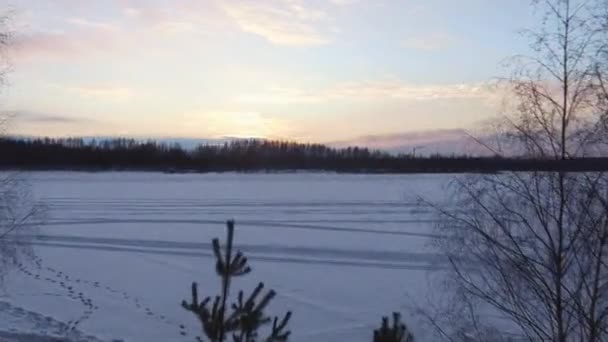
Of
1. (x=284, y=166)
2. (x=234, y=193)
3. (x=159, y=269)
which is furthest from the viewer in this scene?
(x=284, y=166)

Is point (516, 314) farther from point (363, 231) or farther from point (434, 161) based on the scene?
point (434, 161)

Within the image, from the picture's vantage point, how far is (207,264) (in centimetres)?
1419

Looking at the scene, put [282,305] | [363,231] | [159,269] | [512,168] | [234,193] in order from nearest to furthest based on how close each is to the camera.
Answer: [512,168]
[282,305]
[159,269]
[363,231]
[234,193]

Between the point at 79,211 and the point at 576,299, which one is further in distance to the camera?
the point at 79,211

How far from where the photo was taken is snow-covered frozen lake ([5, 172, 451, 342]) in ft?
32.7

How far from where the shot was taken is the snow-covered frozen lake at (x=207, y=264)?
995cm

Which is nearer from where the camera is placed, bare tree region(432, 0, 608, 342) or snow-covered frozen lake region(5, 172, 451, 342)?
bare tree region(432, 0, 608, 342)

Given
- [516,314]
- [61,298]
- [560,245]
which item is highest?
[560,245]

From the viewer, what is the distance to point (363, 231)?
18.8 metres

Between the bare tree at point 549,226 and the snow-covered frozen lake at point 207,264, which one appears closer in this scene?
the bare tree at point 549,226

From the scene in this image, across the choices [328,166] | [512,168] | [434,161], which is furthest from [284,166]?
[512,168]

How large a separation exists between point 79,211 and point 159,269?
11669 mm

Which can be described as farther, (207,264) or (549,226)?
(207,264)

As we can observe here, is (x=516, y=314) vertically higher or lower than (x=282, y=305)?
higher
